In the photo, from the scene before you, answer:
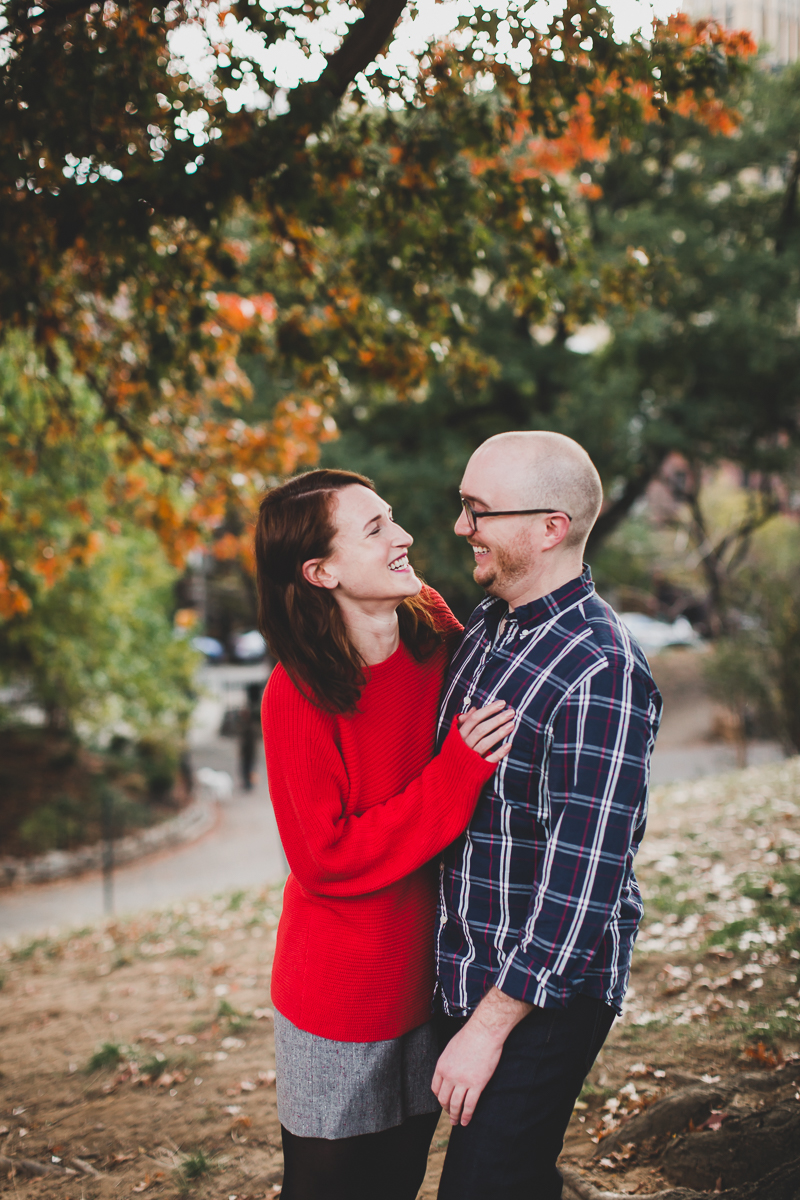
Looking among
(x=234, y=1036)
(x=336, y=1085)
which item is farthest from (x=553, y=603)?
(x=234, y=1036)

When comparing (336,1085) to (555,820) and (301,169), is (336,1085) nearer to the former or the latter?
(555,820)

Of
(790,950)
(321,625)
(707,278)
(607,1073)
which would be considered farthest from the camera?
(707,278)

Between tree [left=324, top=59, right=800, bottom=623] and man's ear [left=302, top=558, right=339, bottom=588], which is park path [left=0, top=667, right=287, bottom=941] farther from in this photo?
man's ear [left=302, top=558, right=339, bottom=588]

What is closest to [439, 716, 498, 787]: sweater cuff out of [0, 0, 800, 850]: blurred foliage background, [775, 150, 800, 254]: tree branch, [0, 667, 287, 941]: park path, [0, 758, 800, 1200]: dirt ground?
[0, 0, 800, 850]: blurred foliage background

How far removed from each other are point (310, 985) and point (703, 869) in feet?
16.1

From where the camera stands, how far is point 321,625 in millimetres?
2229

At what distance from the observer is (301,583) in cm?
226

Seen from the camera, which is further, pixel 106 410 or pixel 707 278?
pixel 707 278

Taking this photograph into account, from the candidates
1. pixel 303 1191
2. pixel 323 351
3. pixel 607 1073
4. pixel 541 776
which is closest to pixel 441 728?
pixel 541 776

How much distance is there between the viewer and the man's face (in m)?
2.13

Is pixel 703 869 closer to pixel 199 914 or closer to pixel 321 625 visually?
pixel 199 914

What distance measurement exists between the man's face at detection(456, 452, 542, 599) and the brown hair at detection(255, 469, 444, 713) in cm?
34

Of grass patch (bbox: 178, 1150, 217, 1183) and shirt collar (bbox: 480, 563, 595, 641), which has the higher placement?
shirt collar (bbox: 480, 563, 595, 641)

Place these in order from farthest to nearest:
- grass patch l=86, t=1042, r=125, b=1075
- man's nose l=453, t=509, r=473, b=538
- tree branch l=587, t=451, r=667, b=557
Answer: tree branch l=587, t=451, r=667, b=557, grass patch l=86, t=1042, r=125, b=1075, man's nose l=453, t=509, r=473, b=538
